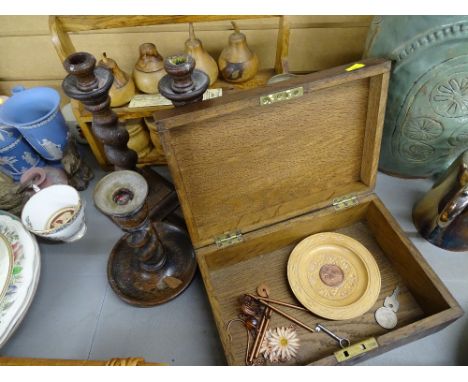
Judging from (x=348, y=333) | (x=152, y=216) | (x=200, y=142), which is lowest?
(x=348, y=333)

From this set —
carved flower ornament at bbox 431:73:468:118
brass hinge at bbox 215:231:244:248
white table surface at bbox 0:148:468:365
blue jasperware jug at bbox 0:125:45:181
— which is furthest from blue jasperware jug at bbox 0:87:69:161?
carved flower ornament at bbox 431:73:468:118

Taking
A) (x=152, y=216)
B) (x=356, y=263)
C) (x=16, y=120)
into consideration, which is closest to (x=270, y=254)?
(x=356, y=263)

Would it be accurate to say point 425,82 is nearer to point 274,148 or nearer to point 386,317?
point 274,148

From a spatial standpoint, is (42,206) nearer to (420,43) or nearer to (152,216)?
(152,216)

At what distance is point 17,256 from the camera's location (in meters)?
0.83

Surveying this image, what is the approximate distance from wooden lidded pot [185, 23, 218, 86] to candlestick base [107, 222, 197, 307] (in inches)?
17.7

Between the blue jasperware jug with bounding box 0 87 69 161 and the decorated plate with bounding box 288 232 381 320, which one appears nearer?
the decorated plate with bounding box 288 232 381 320

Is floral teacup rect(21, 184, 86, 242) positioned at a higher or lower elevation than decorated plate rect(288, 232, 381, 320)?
higher

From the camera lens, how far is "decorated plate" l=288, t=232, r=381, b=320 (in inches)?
30.4

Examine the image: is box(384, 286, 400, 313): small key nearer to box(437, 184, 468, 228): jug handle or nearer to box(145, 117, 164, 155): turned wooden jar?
box(437, 184, 468, 228): jug handle

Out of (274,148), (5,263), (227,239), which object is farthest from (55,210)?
(274,148)

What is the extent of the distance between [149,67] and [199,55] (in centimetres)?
14

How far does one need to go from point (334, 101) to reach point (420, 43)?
0.67 feet

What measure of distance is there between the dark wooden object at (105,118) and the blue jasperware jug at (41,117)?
8.5 inches
